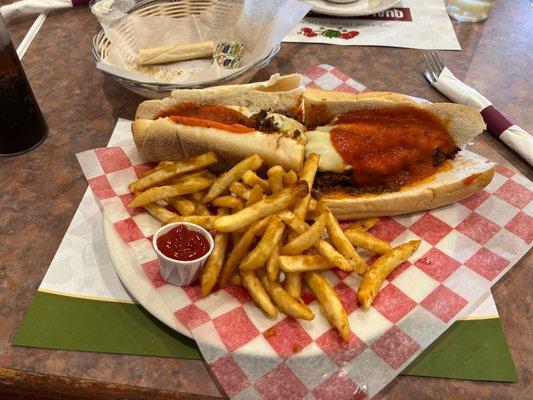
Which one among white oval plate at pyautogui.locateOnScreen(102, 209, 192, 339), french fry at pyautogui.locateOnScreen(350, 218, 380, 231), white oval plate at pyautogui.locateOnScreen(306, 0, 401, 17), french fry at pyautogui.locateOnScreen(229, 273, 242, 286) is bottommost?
french fry at pyautogui.locateOnScreen(350, 218, 380, 231)

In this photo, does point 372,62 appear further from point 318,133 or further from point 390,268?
point 390,268

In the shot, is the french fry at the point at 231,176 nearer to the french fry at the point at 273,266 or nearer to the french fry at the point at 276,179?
the french fry at the point at 276,179

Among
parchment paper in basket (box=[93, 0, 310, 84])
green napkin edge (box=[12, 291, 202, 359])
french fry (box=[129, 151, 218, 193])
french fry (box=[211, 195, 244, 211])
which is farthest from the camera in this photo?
parchment paper in basket (box=[93, 0, 310, 84])

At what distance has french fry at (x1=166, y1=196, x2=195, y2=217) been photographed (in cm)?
184

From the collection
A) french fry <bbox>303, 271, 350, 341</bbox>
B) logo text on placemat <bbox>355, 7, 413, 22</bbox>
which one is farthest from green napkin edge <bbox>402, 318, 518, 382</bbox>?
logo text on placemat <bbox>355, 7, 413, 22</bbox>

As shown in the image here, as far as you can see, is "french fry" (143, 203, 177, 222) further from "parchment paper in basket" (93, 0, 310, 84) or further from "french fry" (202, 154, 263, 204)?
"parchment paper in basket" (93, 0, 310, 84)

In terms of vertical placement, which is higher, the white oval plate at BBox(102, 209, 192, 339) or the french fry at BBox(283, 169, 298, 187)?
the french fry at BBox(283, 169, 298, 187)

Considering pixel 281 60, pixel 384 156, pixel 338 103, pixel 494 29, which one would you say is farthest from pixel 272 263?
pixel 494 29

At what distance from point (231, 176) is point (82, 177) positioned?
2.72ft

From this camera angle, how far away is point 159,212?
1856 mm

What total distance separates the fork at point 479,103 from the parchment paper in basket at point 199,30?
891mm

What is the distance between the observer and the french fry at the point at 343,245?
1.67 meters

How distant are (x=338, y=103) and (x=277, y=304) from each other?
1.04 metres

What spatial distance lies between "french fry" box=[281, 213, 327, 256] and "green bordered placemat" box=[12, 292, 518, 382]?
1.53ft
